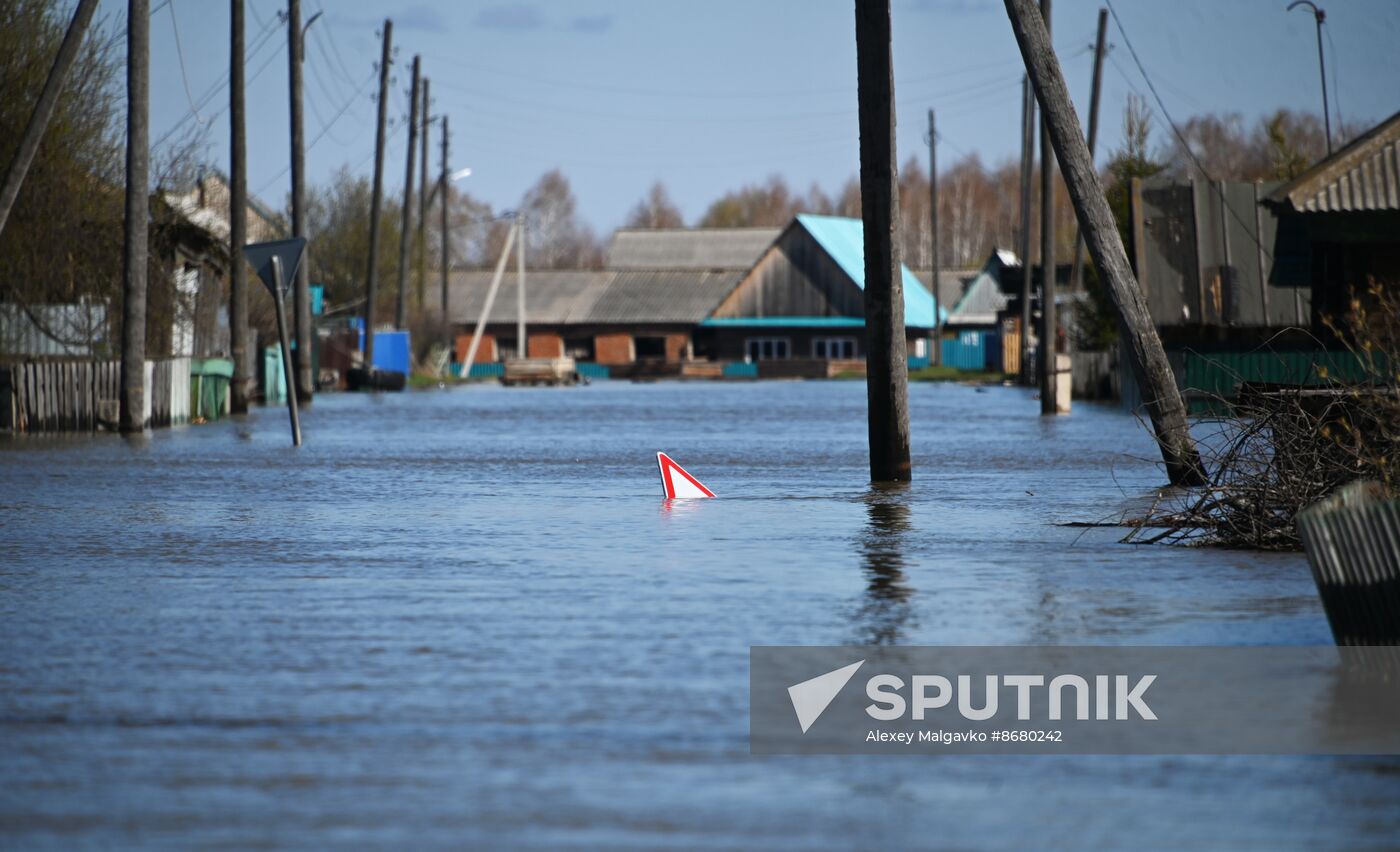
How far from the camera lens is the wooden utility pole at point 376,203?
56500 millimetres

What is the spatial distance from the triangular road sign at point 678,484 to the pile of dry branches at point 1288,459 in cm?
479

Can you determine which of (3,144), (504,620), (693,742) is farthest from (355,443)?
(693,742)

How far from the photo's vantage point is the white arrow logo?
6.96 m

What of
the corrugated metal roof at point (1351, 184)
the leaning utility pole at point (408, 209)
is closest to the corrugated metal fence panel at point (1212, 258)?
the corrugated metal roof at point (1351, 184)

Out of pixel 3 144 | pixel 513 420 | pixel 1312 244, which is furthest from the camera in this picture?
pixel 513 420

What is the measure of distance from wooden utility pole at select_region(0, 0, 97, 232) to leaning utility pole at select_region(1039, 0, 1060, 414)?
54.8 ft

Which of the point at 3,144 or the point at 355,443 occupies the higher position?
the point at 3,144

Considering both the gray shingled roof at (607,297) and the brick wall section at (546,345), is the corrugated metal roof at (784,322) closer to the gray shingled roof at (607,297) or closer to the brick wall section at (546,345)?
the gray shingled roof at (607,297)

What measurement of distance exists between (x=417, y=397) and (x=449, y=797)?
4651 centimetres

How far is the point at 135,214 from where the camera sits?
28.4 meters

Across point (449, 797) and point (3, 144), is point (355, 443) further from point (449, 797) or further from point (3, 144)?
point (449, 797)

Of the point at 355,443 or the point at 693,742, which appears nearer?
the point at 693,742

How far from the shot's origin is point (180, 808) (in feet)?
18.5

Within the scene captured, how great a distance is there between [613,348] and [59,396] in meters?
64.8
